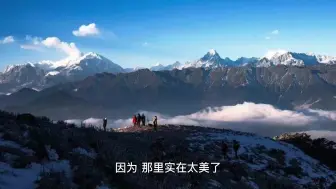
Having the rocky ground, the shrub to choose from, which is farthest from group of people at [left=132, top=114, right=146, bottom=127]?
the shrub

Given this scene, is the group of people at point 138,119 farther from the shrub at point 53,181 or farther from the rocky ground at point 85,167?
the shrub at point 53,181

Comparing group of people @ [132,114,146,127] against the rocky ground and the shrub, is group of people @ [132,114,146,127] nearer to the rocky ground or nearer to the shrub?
the rocky ground

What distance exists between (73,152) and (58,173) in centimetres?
363

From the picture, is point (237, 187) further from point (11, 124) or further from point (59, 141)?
point (11, 124)

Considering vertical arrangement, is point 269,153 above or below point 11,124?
below

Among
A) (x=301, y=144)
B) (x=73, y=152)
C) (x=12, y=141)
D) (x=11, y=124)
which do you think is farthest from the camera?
(x=301, y=144)

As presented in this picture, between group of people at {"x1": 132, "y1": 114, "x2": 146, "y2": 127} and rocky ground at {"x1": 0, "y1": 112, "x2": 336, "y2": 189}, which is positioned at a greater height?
group of people at {"x1": 132, "y1": 114, "x2": 146, "y2": 127}

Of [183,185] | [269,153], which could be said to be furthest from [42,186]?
[269,153]

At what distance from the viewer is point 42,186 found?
515 inches

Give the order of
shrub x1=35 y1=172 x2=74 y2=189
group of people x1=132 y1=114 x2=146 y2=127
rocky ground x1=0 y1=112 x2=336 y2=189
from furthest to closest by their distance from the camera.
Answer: group of people x1=132 y1=114 x2=146 y2=127, rocky ground x1=0 y1=112 x2=336 y2=189, shrub x1=35 y1=172 x2=74 y2=189

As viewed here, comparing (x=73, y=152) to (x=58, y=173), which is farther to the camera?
(x=73, y=152)

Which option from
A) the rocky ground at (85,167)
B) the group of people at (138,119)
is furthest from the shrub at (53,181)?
the group of people at (138,119)

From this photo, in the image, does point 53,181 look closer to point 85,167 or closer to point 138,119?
point 85,167

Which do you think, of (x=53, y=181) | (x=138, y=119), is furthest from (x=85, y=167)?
(x=138, y=119)
